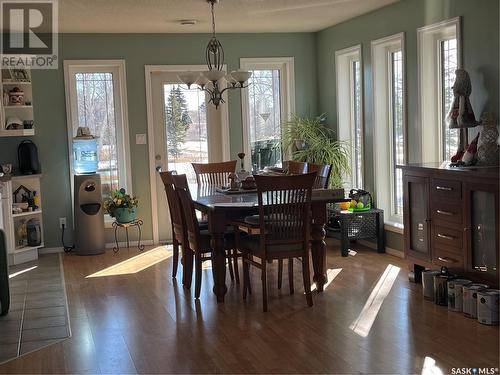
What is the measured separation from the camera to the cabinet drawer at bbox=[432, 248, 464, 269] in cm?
476

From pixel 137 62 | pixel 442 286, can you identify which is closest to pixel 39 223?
pixel 137 62

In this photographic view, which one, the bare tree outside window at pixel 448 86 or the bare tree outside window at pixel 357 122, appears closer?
the bare tree outside window at pixel 448 86

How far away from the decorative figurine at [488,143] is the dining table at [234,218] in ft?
3.47

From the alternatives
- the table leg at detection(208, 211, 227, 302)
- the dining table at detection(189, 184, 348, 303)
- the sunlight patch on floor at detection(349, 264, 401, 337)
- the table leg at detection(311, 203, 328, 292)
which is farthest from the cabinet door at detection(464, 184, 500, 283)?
the table leg at detection(208, 211, 227, 302)

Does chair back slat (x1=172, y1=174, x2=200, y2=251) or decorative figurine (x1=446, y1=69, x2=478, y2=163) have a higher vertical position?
decorative figurine (x1=446, y1=69, x2=478, y2=163)

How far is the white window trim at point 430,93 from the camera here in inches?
234

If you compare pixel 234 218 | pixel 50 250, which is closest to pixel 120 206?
pixel 50 250

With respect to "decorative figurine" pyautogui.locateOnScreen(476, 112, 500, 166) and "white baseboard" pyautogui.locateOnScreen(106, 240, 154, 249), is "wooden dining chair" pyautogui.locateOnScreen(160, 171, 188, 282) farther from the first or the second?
"decorative figurine" pyautogui.locateOnScreen(476, 112, 500, 166)

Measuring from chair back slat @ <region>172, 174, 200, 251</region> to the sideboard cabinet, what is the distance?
173 cm

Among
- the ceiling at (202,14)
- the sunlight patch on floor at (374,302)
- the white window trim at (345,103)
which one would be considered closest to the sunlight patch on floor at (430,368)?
the sunlight patch on floor at (374,302)

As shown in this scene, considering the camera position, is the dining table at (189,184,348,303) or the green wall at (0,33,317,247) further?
the green wall at (0,33,317,247)

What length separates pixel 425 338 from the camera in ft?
13.3

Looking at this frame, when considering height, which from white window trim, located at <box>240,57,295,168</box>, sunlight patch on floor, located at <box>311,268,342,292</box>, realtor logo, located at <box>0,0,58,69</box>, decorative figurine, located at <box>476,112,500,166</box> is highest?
realtor logo, located at <box>0,0,58,69</box>

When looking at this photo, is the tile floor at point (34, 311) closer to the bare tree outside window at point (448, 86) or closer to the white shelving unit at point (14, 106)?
the white shelving unit at point (14, 106)
